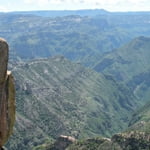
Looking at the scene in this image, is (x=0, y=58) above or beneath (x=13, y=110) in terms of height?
above

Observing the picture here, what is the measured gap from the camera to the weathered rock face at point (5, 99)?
4272 centimetres

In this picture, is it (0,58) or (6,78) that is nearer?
(0,58)

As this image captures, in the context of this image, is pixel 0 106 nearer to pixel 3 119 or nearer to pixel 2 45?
pixel 3 119

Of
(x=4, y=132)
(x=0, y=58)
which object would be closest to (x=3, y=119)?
(x=4, y=132)

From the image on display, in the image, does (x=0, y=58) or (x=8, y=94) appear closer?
(x=0, y=58)

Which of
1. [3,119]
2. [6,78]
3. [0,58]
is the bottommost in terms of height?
[3,119]

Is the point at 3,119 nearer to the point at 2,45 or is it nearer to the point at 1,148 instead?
the point at 1,148

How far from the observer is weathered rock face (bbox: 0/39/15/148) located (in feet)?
140

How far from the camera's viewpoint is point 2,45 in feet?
139

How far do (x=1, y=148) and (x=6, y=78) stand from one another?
7786 mm

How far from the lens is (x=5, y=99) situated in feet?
151

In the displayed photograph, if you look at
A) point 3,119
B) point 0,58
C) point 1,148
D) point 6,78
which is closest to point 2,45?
point 0,58

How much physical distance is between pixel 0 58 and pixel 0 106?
574 cm

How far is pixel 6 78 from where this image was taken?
45375 millimetres
